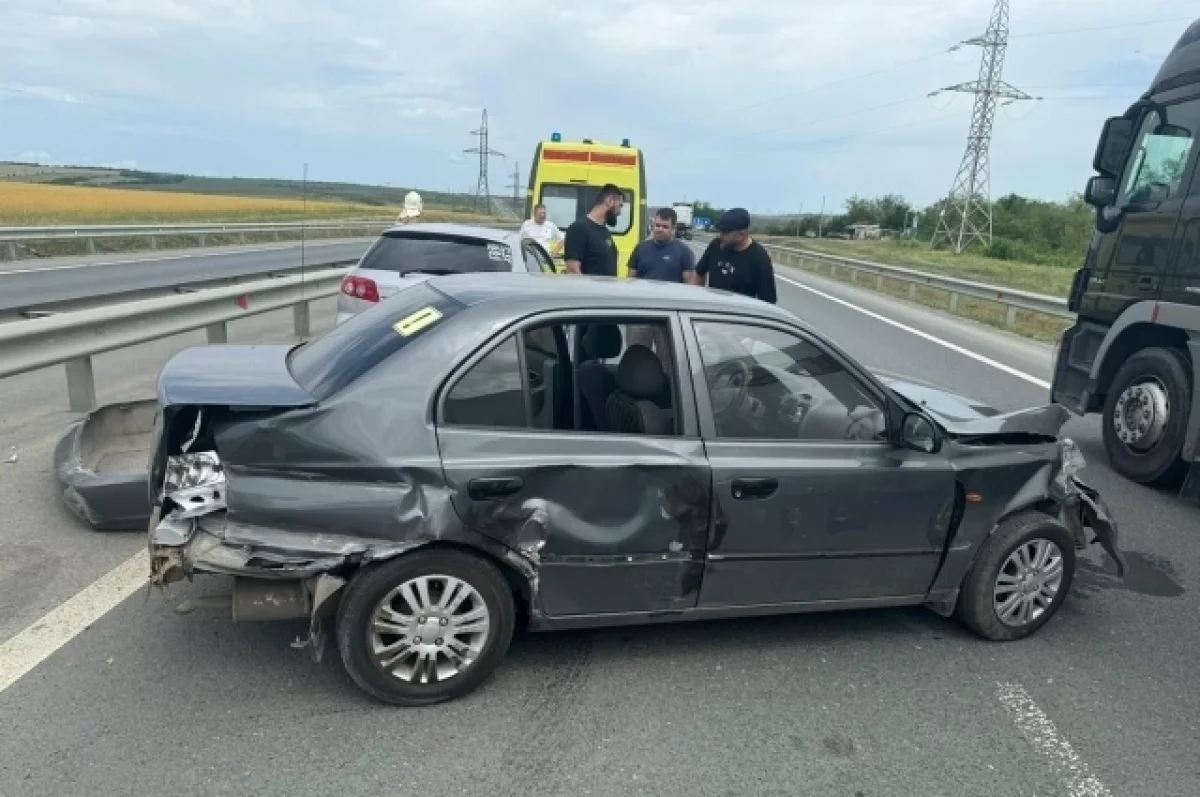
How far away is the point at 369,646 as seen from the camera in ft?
10.6

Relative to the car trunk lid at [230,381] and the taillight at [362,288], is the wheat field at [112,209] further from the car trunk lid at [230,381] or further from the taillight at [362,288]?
the car trunk lid at [230,381]

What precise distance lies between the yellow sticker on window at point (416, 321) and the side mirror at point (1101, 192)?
5782 mm

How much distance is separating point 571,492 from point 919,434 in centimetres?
148

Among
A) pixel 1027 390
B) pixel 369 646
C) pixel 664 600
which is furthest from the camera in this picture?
pixel 1027 390

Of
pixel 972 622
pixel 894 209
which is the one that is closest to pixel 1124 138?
pixel 972 622

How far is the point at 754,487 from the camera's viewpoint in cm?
355

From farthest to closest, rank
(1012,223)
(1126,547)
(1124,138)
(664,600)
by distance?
(1012,223), (1124,138), (1126,547), (664,600)

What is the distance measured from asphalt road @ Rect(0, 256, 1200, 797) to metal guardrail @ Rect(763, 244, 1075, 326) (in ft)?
25.4

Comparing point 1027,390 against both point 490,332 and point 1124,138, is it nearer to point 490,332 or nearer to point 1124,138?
point 1124,138

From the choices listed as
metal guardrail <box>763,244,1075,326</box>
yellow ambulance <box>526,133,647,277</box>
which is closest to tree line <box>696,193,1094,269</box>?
metal guardrail <box>763,244,1075,326</box>

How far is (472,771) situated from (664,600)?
101 cm

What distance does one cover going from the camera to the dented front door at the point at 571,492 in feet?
10.8

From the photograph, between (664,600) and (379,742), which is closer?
(379,742)

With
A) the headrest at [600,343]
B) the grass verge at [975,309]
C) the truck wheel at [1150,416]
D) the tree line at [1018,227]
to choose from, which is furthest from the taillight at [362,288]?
the tree line at [1018,227]
